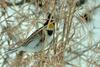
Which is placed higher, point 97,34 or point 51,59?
point 51,59

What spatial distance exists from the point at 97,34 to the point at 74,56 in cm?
170

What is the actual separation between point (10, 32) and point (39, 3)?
312 millimetres

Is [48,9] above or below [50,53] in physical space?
above

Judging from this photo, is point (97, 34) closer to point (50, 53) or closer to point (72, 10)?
point (50, 53)

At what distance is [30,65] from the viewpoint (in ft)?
9.73

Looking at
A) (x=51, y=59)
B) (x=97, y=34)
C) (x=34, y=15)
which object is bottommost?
(x=97, y=34)

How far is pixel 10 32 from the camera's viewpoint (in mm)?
2939

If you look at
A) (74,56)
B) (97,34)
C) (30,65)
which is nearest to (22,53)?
(30,65)

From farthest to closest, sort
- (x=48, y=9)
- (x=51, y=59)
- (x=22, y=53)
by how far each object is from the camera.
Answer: (x=22, y=53), (x=48, y=9), (x=51, y=59)

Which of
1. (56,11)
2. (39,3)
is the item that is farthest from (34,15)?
(56,11)

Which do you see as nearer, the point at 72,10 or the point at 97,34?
the point at 72,10

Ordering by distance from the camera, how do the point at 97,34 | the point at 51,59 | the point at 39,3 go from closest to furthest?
the point at 51,59
the point at 39,3
the point at 97,34

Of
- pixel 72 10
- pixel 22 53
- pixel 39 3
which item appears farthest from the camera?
pixel 22 53

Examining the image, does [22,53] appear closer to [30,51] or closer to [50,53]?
[30,51]
